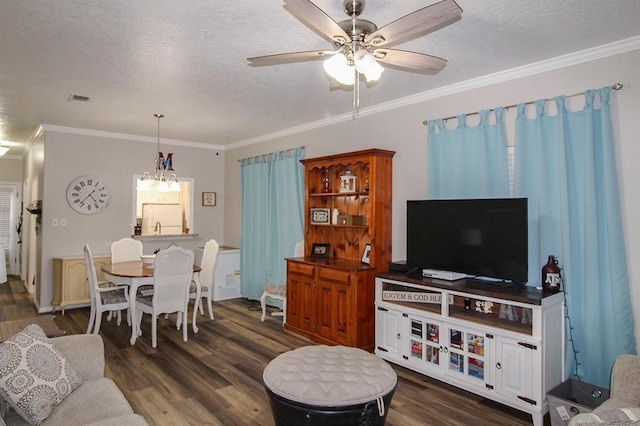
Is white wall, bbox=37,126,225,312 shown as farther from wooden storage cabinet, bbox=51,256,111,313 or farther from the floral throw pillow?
the floral throw pillow

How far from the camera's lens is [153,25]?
2586 mm

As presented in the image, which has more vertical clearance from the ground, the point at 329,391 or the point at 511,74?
the point at 511,74

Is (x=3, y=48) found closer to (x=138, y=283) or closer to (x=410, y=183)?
(x=138, y=283)

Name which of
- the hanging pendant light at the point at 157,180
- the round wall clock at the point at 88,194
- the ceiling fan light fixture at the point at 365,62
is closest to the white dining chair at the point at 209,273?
the hanging pendant light at the point at 157,180

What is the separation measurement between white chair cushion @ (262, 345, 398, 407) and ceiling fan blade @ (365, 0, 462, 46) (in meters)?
1.88

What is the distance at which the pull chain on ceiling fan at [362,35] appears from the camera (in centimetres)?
179

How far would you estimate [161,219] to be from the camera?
6660 millimetres

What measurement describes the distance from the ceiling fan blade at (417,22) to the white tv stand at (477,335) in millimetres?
1911

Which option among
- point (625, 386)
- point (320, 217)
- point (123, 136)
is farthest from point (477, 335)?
point (123, 136)

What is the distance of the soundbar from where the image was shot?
11.3 feet

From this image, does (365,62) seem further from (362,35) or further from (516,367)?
(516,367)

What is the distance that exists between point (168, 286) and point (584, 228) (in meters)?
3.82

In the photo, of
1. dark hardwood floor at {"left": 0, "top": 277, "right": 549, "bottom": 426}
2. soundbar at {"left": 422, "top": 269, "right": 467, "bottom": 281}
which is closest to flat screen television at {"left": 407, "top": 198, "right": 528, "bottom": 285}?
soundbar at {"left": 422, "top": 269, "right": 467, "bottom": 281}

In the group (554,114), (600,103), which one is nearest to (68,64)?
(554,114)
